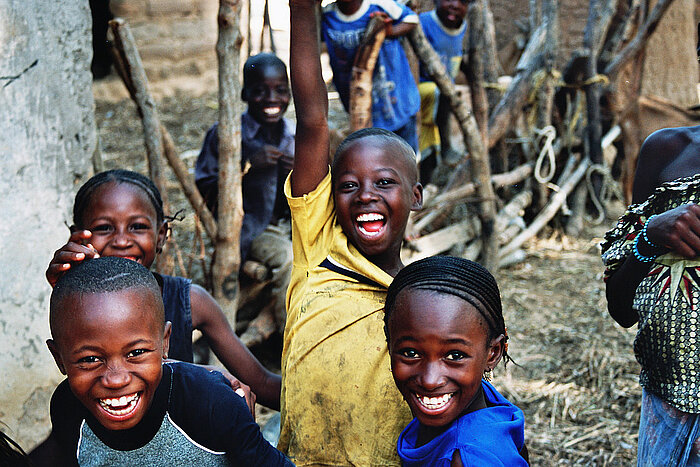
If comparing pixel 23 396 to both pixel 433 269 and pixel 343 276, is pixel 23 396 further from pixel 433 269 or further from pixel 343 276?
pixel 433 269

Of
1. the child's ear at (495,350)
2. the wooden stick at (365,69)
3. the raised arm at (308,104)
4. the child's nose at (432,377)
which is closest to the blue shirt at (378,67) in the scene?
the wooden stick at (365,69)

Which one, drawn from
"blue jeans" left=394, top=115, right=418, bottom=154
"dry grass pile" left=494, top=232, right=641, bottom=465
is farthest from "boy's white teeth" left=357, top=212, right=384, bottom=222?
"blue jeans" left=394, top=115, right=418, bottom=154

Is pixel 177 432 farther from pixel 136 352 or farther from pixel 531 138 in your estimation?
pixel 531 138

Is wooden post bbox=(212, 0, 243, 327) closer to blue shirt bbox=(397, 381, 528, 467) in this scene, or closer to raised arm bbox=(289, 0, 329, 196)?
raised arm bbox=(289, 0, 329, 196)

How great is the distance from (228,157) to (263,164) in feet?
2.03

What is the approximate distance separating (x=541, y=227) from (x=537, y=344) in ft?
6.01

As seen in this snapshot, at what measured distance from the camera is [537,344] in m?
4.23

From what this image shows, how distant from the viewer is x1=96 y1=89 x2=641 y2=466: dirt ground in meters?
3.18

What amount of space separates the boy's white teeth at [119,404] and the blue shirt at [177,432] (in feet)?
0.21

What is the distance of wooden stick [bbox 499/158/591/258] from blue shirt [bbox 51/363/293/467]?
158 inches

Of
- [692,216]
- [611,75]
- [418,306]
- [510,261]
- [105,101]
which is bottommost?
[510,261]

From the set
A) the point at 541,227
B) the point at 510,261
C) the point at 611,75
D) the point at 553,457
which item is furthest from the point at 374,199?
the point at 611,75

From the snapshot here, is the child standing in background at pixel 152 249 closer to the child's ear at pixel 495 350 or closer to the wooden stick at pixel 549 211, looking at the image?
the child's ear at pixel 495 350

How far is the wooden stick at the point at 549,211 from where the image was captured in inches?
217
